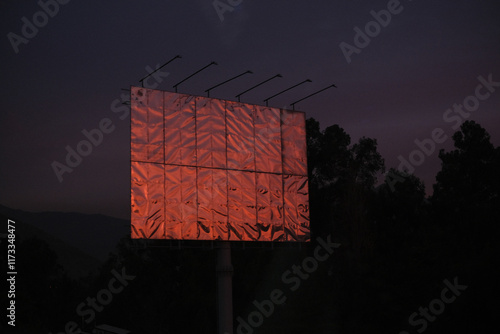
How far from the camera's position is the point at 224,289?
16500mm

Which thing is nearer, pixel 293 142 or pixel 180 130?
pixel 180 130

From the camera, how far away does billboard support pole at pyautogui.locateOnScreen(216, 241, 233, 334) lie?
1630 centimetres

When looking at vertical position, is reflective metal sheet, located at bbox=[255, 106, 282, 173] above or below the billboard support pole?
above

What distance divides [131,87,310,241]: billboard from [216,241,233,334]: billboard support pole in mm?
566

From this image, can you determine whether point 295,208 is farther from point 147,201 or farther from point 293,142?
point 147,201

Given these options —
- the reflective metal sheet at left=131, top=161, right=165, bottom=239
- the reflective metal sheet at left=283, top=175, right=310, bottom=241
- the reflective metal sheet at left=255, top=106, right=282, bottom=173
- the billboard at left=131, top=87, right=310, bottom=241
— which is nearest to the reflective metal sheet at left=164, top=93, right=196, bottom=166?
the billboard at left=131, top=87, right=310, bottom=241

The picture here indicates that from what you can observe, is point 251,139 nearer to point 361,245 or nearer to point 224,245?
point 224,245

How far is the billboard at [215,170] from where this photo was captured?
1491 centimetres

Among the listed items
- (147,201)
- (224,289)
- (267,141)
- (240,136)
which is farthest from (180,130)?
(224,289)

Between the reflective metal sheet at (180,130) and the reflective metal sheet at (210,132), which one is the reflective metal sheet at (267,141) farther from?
the reflective metal sheet at (180,130)

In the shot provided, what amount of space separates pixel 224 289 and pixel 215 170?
9.74 feet

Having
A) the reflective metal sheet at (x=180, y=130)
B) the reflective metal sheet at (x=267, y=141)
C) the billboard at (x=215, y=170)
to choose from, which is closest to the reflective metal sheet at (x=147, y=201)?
the billboard at (x=215, y=170)

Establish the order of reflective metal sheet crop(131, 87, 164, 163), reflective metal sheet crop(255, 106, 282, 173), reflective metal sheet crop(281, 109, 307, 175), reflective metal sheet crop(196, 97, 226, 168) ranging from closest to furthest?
reflective metal sheet crop(131, 87, 164, 163), reflective metal sheet crop(196, 97, 226, 168), reflective metal sheet crop(255, 106, 282, 173), reflective metal sheet crop(281, 109, 307, 175)

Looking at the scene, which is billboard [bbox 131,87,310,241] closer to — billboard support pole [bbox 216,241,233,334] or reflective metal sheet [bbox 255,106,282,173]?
reflective metal sheet [bbox 255,106,282,173]
